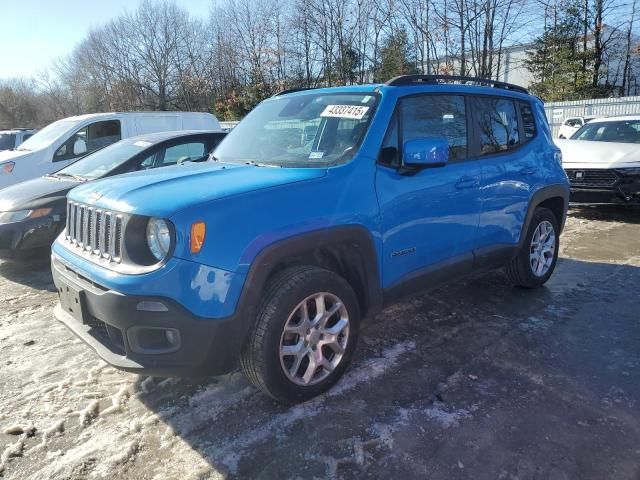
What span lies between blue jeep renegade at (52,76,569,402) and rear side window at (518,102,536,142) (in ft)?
1.13

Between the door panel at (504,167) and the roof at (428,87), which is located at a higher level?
the roof at (428,87)

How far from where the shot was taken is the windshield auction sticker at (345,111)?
3202 millimetres

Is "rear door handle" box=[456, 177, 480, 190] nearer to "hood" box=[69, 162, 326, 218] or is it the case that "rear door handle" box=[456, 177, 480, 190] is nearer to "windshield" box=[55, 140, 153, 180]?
"hood" box=[69, 162, 326, 218]

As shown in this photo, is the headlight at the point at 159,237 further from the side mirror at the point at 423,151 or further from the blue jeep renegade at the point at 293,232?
the side mirror at the point at 423,151

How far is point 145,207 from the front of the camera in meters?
2.42

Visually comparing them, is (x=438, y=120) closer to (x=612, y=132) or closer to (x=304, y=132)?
(x=304, y=132)

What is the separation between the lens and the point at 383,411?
278 cm

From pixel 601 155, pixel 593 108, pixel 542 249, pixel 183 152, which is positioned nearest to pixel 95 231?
pixel 183 152

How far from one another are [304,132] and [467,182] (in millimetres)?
1280

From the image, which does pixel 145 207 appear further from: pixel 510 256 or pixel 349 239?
pixel 510 256

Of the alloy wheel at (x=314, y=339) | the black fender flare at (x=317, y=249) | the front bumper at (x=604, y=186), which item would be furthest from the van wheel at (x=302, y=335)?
the front bumper at (x=604, y=186)

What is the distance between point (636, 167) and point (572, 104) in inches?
540

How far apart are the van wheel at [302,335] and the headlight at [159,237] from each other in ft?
1.92

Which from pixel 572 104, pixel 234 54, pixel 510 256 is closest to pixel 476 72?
pixel 572 104
